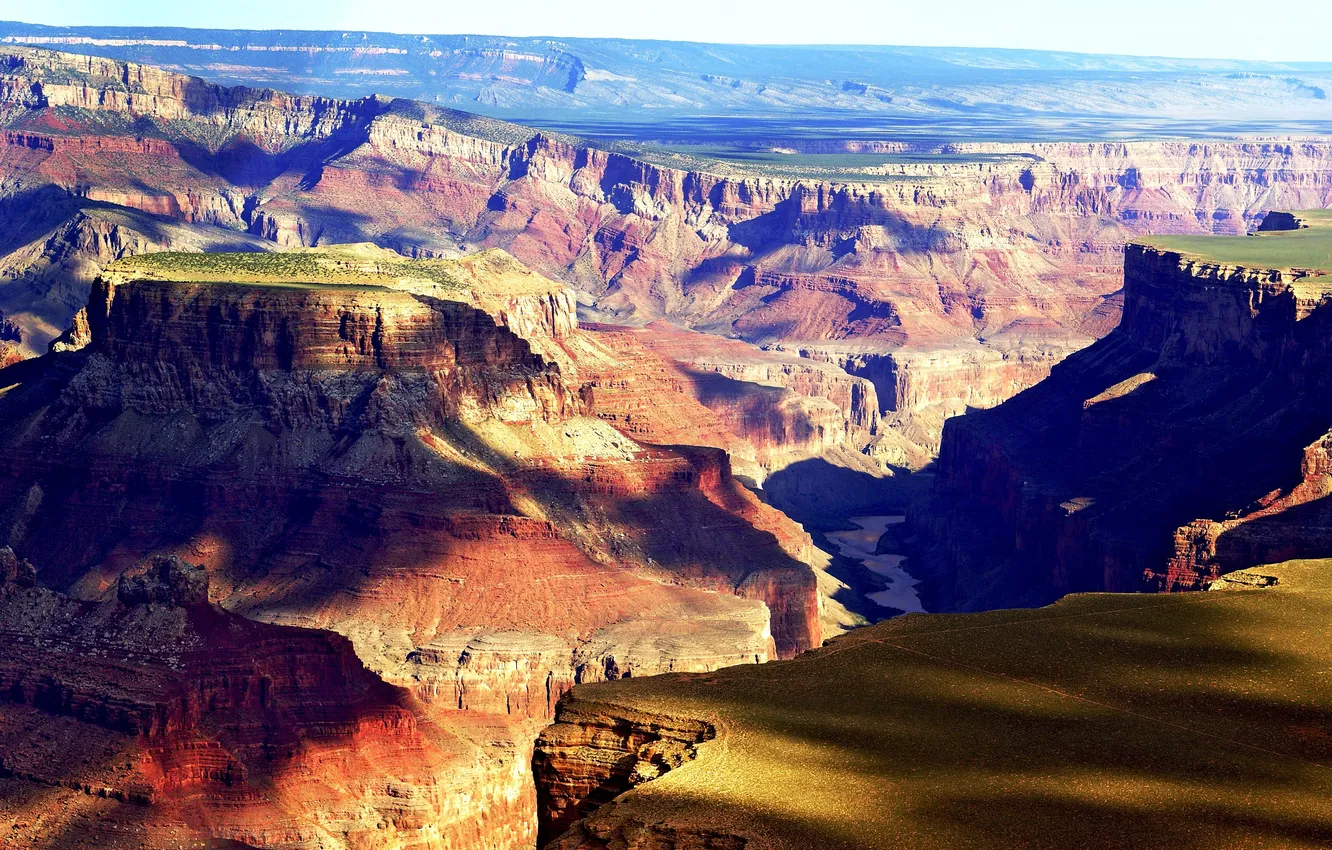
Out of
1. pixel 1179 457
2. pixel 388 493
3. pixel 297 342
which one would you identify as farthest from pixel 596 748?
pixel 1179 457

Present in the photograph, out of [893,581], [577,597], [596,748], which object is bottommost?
[893,581]

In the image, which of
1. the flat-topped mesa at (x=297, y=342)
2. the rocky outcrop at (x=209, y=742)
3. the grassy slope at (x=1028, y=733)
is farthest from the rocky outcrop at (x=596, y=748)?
the flat-topped mesa at (x=297, y=342)

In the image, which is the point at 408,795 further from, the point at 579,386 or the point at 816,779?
the point at 579,386

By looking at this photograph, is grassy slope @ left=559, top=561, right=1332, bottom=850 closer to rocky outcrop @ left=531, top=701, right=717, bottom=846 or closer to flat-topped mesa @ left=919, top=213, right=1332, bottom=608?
rocky outcrop @ left=531, top=701, right=717, bottom=846

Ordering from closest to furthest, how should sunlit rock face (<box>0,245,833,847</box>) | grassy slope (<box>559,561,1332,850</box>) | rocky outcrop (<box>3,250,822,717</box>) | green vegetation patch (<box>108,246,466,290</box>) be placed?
grassy slope (<box>559,561,1332,850</box>) < sunlit rock face (<box>0,245,833,847</box>) < rocky outcrop (<box>3,250,822,717</box>) < green vegetation patch (<box>108,246,466,290</box>)

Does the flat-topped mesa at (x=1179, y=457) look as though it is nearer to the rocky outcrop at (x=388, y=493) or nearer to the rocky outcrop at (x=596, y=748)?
the rocky outcrop at (x=388, y=493)

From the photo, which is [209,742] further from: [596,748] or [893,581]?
[893,581]

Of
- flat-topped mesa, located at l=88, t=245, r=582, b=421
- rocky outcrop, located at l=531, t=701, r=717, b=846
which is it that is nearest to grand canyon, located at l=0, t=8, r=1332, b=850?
rocky outcrop, located at l=531, t=701, r=717, b=846
